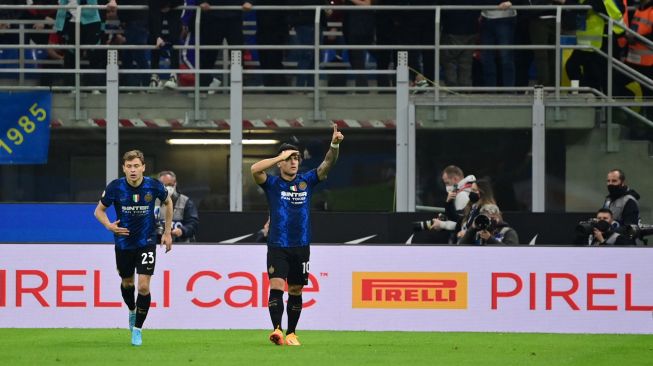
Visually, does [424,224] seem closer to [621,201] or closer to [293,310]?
[621,201]

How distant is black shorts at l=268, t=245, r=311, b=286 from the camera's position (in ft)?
47.8

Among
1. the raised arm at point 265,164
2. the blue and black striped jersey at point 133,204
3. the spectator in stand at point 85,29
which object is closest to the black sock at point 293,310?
the raised arm at point 265,164

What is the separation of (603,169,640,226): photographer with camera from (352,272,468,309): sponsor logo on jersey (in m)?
2.43

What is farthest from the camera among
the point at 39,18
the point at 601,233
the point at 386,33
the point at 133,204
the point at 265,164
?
the point at 39,18

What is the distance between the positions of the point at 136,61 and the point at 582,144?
6.28 metres

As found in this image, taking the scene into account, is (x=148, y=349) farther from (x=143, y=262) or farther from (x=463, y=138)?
(x=463, y=138)

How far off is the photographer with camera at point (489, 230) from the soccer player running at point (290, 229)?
3483mm

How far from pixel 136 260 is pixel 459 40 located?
321 inches

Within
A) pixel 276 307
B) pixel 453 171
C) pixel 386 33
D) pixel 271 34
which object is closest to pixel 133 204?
pixel 276 307

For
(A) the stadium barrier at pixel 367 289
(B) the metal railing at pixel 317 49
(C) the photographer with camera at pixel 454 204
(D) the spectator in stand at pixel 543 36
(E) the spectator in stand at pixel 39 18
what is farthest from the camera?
(E) the spectator in stand at pixel 39 18

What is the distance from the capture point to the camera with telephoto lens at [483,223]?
57.9ft

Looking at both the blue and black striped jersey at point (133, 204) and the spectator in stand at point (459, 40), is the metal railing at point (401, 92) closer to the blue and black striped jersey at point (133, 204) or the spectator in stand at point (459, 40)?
the spectator in stand at point (459, 40)

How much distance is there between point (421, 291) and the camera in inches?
685

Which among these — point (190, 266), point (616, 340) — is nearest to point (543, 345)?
point (616, 340)
